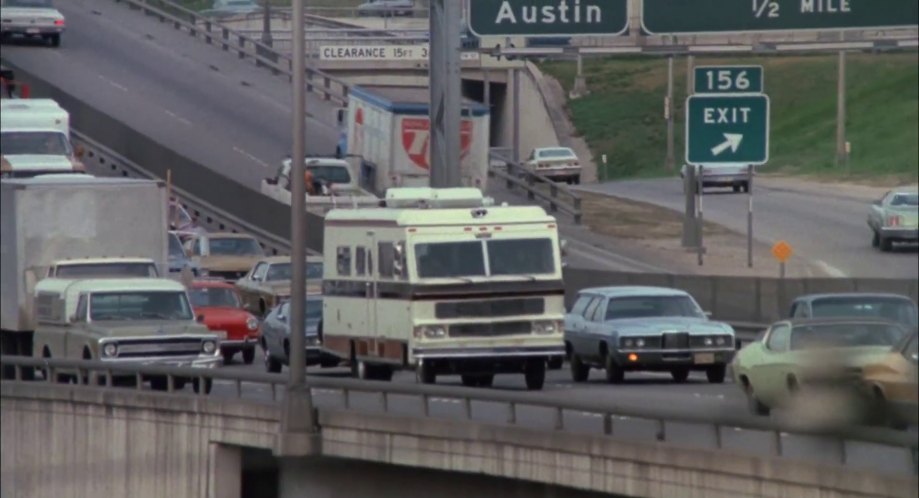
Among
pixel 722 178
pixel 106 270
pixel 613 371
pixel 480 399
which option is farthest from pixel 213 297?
pixel 722 178

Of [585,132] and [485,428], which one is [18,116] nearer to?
[485,428]

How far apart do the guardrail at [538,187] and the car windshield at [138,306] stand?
25.8 metres

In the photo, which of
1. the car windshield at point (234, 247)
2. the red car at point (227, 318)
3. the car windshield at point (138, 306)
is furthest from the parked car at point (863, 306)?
the car windshield at point (234, 247)

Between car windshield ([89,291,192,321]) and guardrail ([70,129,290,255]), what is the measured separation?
872 inches

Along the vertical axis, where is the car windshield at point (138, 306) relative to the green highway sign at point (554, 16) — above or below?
below

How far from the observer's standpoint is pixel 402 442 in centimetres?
1791

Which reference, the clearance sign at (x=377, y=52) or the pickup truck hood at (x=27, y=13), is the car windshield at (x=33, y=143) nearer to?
the clearance sign at (x=377, y=52)

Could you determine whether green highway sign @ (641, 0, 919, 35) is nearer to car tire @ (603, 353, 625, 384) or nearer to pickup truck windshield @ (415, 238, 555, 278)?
pickup truck windshield @ (415, 238, 555, 278)

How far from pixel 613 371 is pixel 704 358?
1149mm

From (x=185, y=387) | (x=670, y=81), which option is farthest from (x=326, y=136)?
(x=185, y=387)

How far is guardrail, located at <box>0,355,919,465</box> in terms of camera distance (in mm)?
6113

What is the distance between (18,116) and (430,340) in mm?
23910

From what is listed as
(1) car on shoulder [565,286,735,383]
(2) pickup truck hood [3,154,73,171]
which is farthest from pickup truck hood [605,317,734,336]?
(2) pickup truck hood [3,154,73,171]

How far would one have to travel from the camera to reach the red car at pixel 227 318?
31.8 meters
